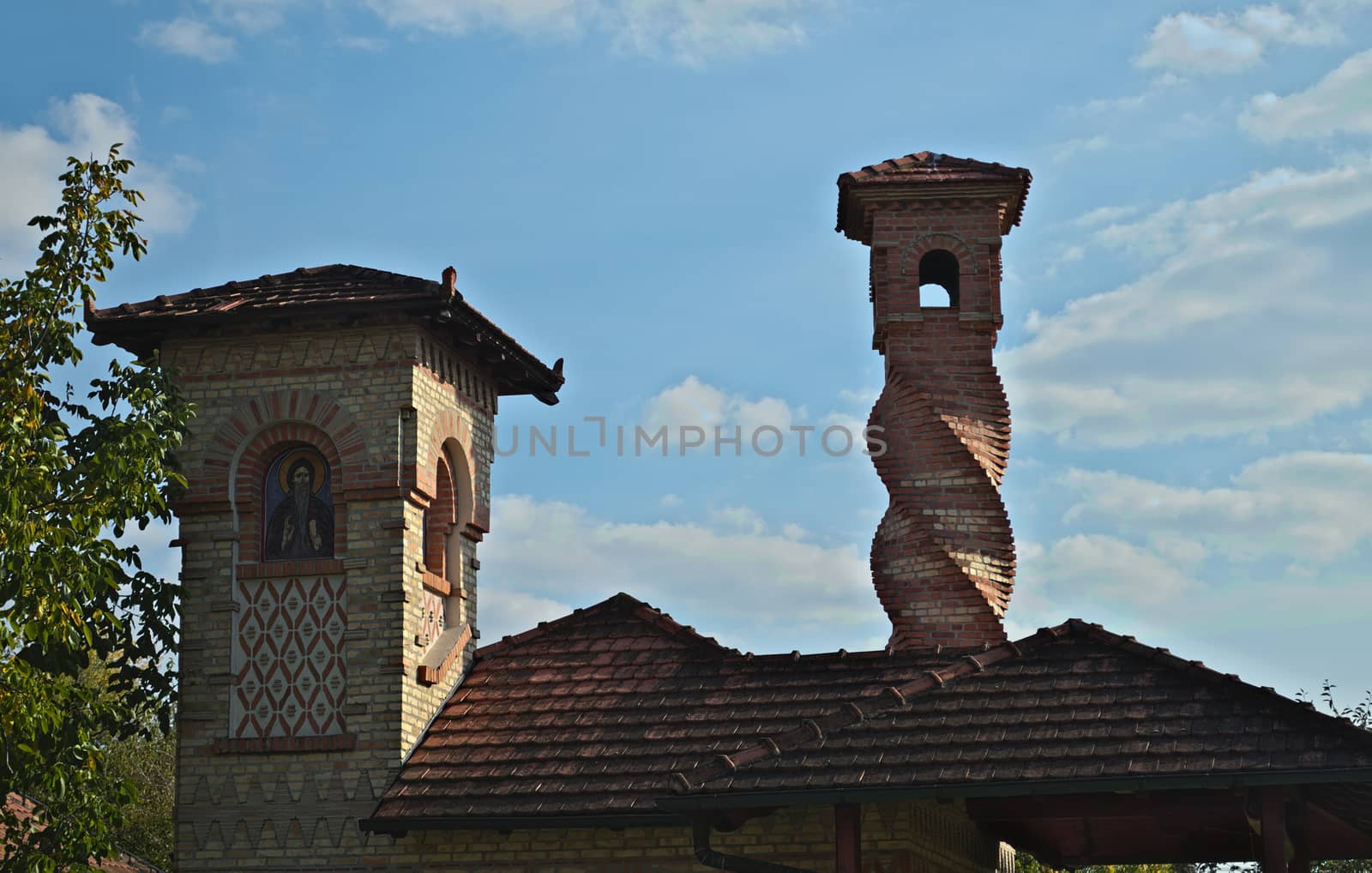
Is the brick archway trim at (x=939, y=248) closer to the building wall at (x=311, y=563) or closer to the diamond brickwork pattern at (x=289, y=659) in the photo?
the building wall at (x=311, y=563)

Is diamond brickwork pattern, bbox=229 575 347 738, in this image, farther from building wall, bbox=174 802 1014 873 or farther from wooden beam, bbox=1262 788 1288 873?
wooden beam, bbox=1262 788 1288 873

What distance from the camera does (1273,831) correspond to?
11.3 meters

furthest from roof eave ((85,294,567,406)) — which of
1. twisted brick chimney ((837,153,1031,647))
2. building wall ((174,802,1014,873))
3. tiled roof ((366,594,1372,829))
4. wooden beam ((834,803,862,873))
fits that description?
wooden beam ((834,803,862,873))

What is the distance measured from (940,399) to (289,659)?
653 cm

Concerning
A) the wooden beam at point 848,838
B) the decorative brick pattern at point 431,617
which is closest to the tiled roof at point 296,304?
the decorative brick pattern at point 431,617

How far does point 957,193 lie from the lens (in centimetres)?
1681

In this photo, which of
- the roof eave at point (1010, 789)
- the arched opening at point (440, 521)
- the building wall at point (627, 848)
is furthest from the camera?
the arched opening at point (440, 521)

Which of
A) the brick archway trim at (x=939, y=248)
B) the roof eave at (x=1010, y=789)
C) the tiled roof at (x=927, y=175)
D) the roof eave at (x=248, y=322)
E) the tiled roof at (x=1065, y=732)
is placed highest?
the tiled roof at (x=927, y=175)

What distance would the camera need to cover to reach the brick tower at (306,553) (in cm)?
1439

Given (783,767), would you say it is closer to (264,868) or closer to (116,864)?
(264,868)

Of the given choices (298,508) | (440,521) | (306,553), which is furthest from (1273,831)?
(298,508)

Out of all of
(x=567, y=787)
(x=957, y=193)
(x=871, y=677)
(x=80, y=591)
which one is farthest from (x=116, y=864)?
(x=957, y=193)

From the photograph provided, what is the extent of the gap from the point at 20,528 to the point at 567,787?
15.1ft

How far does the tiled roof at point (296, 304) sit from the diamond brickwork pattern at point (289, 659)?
240cm
